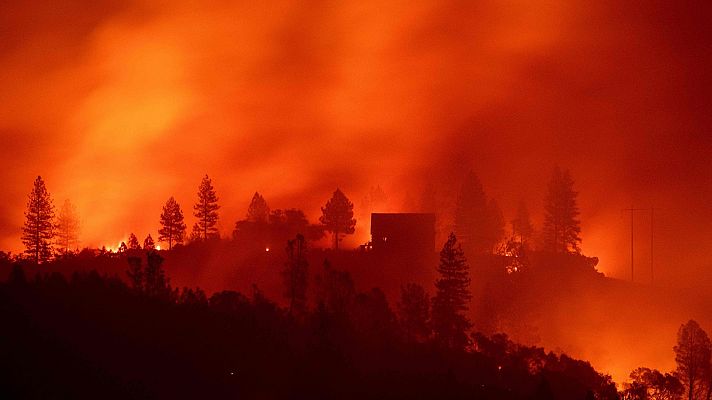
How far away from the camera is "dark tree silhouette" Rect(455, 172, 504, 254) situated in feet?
308

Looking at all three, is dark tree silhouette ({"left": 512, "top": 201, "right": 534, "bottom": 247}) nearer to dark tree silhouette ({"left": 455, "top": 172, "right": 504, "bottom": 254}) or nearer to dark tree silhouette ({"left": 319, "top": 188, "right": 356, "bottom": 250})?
dark tree silhouette ({"left": 455, "top": 172, "right": 504, "bottom": 254})

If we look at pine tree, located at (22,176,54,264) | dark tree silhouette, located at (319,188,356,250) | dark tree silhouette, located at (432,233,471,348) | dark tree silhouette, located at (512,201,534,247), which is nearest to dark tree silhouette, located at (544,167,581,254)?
dark tree silhouette, located at (512,201,534,247)

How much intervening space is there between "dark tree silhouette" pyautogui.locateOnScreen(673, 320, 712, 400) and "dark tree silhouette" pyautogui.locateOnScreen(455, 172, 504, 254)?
35.6 m

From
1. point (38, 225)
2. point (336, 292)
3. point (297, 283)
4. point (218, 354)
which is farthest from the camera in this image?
point (38, 225)

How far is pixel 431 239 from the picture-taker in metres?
80.4

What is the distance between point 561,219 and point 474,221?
48.0ft

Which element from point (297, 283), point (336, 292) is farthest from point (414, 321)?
point (297, 283)

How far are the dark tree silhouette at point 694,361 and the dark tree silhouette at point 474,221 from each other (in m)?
35.6

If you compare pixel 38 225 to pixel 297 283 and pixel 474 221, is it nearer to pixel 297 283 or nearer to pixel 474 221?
pixel 297 283

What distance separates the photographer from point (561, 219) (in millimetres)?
100125

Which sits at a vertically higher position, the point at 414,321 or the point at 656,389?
the point at 414,321

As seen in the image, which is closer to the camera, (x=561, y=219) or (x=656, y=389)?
(x=656, y=389)

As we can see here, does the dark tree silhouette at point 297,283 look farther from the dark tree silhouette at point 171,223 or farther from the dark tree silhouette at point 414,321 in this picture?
the dark tree silhouette at point 171,223

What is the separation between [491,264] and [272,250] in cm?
2595
